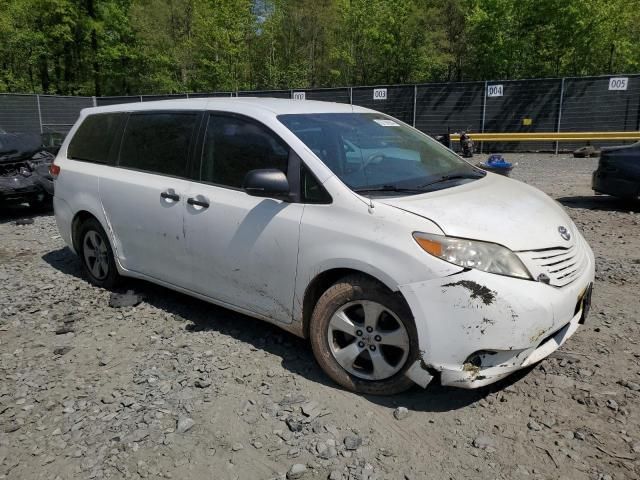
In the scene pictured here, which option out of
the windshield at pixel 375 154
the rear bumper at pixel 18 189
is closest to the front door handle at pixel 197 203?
the windshield at pixel 375 154

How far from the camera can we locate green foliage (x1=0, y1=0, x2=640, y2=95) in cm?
3250

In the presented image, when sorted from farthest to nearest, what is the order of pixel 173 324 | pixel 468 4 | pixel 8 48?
pixel 8 48, pixel 468 4, pixel 173 324

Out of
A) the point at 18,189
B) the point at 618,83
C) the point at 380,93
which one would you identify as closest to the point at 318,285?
the point at 18,189

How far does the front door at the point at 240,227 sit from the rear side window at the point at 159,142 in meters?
0.25

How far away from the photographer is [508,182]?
4.02 metres

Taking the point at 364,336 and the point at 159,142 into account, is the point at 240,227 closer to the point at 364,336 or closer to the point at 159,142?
the point at 364,336

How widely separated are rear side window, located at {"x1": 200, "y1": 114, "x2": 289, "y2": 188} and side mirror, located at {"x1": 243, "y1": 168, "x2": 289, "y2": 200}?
6.6 inches

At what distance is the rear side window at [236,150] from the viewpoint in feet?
12.2

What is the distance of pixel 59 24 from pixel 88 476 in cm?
3889

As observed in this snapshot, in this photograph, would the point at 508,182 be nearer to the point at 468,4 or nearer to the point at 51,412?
the point at 51,412

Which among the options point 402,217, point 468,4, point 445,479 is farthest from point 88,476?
point 468,4

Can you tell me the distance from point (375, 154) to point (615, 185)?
20.3 ft

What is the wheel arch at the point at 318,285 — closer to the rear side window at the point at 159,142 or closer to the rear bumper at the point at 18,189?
the rear side window at the point at 159,142

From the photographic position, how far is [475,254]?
9.60ft
